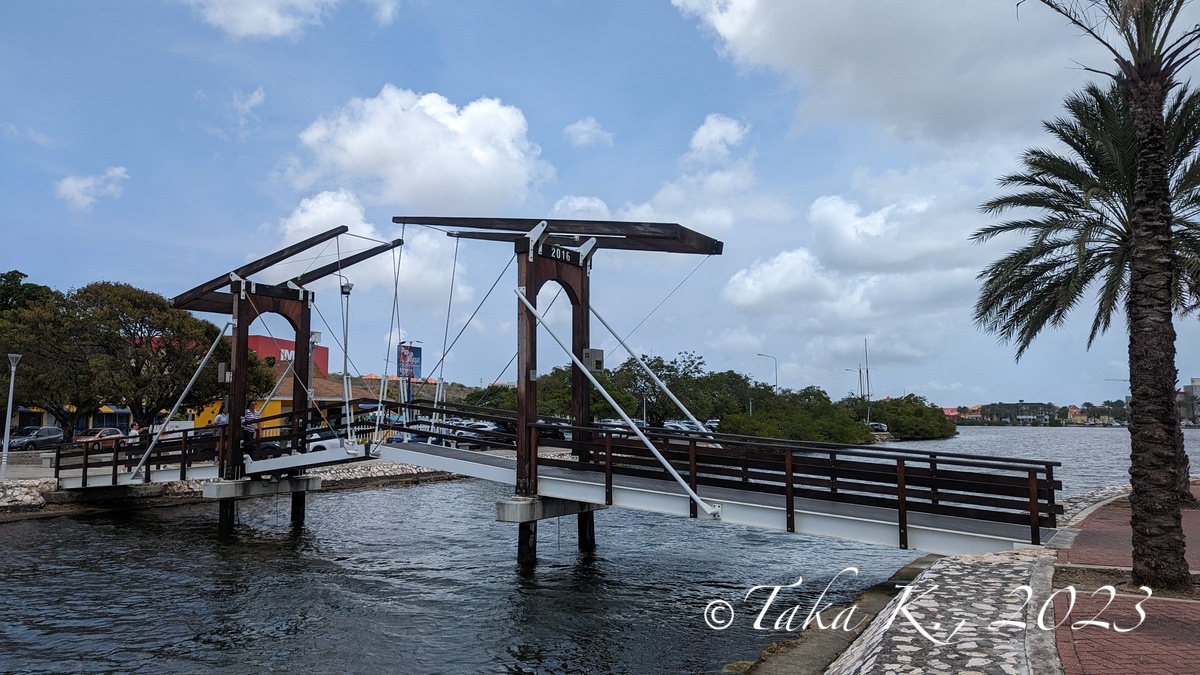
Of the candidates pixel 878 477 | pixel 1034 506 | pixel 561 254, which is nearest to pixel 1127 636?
pixel 1034 506

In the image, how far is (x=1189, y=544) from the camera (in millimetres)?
11516

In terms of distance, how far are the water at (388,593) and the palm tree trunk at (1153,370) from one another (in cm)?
436

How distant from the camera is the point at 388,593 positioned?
43.9 ft

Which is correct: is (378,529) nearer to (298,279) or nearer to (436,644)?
(298,279)

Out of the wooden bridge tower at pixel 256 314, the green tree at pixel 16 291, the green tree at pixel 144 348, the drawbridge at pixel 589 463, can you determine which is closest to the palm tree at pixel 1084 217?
→ the drawbridge at pixel 589 463

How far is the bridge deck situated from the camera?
1040cm

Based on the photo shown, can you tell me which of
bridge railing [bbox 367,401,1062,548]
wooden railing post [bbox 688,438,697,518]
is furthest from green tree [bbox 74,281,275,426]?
wooden railing post [bbox 688,438,697,518]

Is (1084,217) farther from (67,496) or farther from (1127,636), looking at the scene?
(67,496)

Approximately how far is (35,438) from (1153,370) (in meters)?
45.8

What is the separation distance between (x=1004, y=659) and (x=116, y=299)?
4009cm

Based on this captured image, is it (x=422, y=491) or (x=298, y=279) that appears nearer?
(x=298, y=279)

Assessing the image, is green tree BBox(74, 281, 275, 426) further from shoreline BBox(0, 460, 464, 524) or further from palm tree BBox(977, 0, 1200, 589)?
palm tree BBox(977, 0, 1200, 589)

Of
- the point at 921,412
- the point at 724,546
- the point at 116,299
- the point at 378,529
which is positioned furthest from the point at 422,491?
the point at 921,412

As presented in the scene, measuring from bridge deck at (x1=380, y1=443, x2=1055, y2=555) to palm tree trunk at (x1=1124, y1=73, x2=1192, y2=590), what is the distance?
202cm
